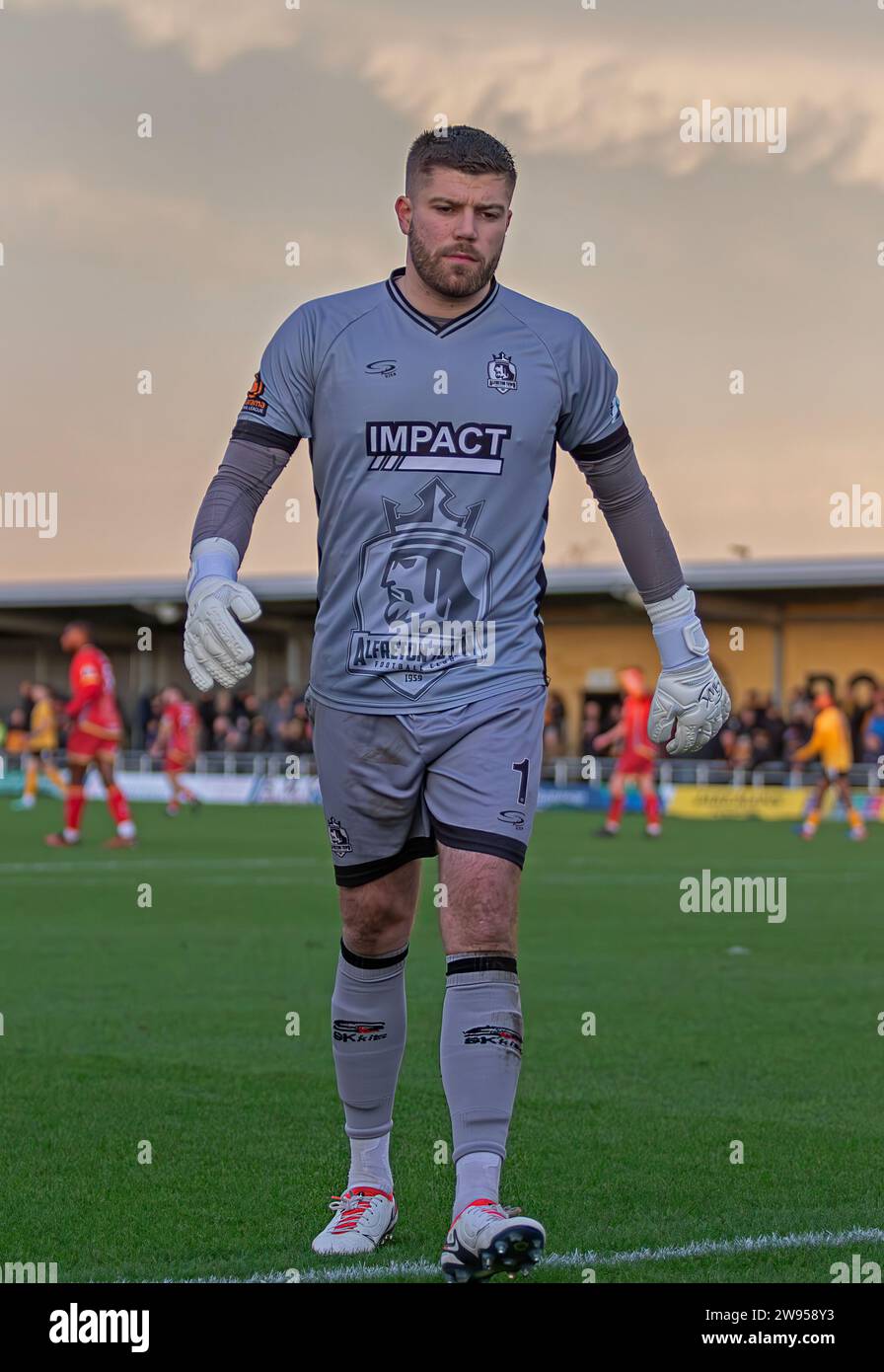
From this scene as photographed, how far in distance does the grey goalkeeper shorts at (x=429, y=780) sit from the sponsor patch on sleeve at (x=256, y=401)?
76 centimetres

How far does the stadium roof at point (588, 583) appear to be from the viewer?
1661 inches

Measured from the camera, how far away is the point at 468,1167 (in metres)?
4.38

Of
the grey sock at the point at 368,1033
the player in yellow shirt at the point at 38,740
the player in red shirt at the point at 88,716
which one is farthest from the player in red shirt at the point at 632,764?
the grey sock at the point at 368,1033

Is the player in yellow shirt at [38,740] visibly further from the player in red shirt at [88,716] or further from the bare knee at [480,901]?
the bare knee at [480,901]

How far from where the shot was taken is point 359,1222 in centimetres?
473

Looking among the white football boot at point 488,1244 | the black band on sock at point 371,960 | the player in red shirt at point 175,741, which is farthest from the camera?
the player in red shirt at point 175,741

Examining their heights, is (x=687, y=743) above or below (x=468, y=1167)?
above

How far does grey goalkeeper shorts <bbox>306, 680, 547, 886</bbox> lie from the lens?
4.59 metres

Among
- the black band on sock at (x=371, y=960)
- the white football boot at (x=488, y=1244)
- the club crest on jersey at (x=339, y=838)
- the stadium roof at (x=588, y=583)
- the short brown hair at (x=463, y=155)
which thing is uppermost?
the stadium roof at (x=588, y=583)

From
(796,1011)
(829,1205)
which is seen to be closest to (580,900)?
(796,1011)

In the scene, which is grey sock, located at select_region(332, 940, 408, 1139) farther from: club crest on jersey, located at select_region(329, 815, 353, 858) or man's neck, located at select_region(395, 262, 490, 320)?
man's neck, located at select_region(395, 262, 490, 320)

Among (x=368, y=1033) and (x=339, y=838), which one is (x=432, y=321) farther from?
(x=368, y=1033)

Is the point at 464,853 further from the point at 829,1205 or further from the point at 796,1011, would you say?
the point at 796,1011
